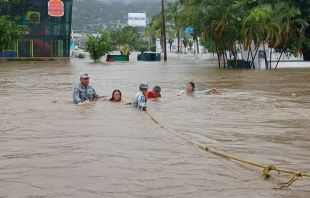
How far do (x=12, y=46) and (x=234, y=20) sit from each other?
24.9 meters

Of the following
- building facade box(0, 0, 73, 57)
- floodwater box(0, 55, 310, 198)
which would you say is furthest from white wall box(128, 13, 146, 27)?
floodwater box(0, 55, 310, 198)

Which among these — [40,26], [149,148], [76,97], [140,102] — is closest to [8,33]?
[40,26]

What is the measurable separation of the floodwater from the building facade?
41.8 meters

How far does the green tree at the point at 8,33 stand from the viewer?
4838 centimetres

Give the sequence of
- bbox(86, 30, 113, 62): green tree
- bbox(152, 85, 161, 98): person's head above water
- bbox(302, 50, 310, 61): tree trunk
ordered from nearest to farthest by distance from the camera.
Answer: bbox(152, 85, 161, 98): person's head above water < bbox(302, 50, 310, 61): tree trunk < bbox(86, 30, 113, 62): green tree

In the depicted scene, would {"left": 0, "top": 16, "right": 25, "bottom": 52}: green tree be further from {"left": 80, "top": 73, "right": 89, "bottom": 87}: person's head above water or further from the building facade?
{"left": 80, "top": 73, "right": 89, "bottom": 87}: person's head above water

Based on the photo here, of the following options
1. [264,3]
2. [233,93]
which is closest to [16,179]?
[233,93]

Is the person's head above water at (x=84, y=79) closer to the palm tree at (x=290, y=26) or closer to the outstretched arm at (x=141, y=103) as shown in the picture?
the outstretched arm at (x=141, y=103)

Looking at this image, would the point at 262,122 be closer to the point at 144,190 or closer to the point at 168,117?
the point at 168,117

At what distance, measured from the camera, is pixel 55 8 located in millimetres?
54562

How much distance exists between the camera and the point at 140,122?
37.1ft

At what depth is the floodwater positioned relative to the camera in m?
6.00

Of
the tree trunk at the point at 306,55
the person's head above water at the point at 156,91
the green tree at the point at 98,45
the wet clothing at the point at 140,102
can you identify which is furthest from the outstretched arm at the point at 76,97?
the green tree at the point at 98,45

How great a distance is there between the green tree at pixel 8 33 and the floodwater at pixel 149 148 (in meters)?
34.9
